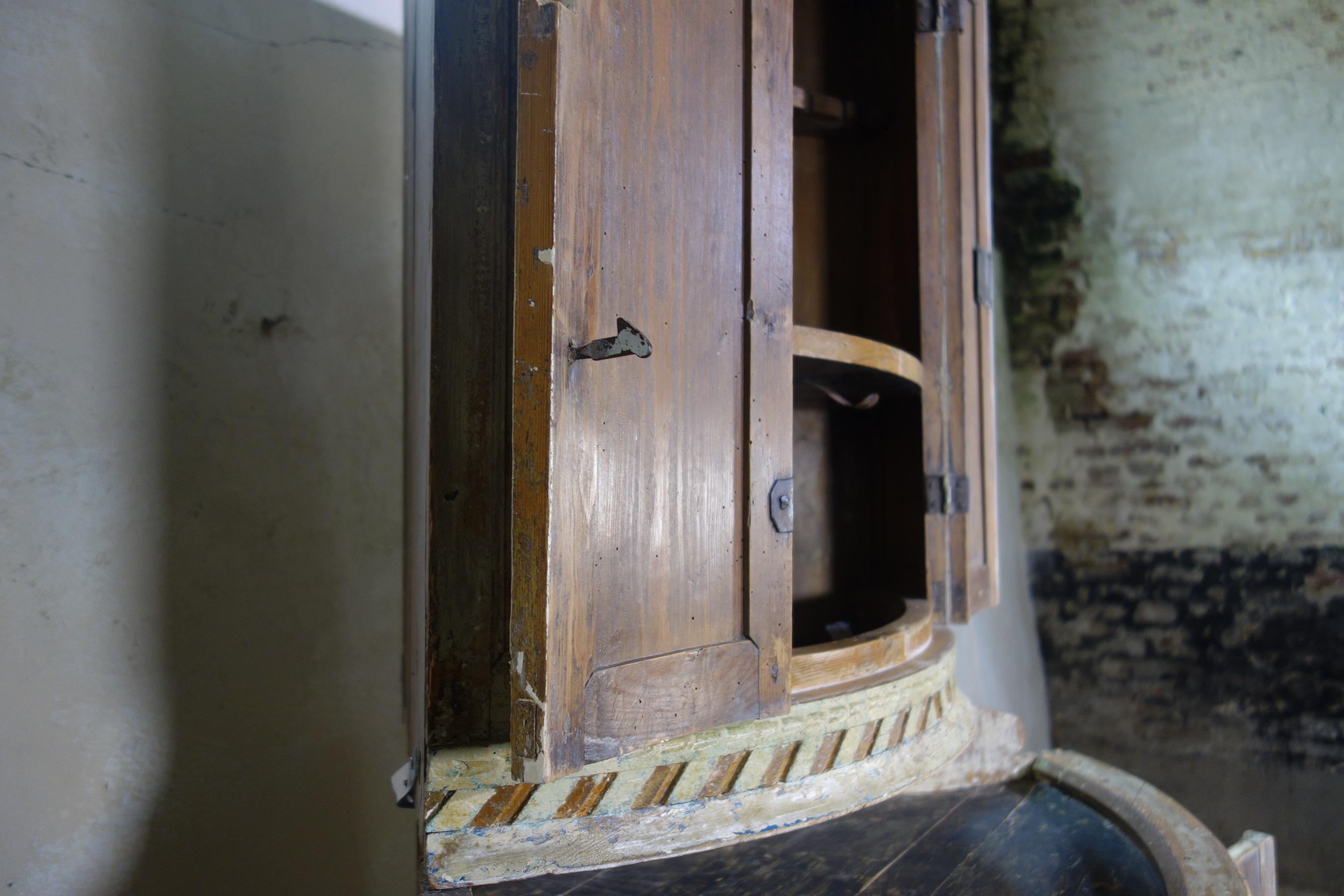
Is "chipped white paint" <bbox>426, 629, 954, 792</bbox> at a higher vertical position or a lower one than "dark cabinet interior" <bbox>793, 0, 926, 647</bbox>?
lower

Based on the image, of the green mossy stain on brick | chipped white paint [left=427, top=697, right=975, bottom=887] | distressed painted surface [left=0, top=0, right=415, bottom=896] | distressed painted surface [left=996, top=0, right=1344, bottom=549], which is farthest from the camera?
the green mossy stain on brick

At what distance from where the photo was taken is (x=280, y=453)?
48.8 inches

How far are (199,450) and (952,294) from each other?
1134mm

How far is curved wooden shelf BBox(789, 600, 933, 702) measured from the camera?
0.84 m

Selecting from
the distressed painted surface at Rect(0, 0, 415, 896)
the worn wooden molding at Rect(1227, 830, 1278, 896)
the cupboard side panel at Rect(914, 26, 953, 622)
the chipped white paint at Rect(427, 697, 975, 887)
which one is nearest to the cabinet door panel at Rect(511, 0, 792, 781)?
the chipped white paint at Rect(427, 697, 975, 887)

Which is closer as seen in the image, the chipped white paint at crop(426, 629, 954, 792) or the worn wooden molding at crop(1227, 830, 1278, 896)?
the chipped white paint at crop(426, 629, 954, 792)

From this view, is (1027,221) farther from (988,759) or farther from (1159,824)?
(1159,824)

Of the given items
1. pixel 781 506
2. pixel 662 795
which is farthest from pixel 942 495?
pixel 662 795

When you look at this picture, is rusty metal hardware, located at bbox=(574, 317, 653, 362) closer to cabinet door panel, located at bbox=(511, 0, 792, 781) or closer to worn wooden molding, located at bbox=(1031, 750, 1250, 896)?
cabinet door panel, located at bbox=(511, 0, 792, 781)

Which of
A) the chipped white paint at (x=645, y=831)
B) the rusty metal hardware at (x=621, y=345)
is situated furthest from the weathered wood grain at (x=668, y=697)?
the rusty metal hardware at (x=621, y=345)

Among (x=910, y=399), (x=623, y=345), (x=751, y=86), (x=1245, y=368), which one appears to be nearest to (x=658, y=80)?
(x=751, y=86)

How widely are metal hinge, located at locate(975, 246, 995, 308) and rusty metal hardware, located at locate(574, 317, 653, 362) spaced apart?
2.87 feet

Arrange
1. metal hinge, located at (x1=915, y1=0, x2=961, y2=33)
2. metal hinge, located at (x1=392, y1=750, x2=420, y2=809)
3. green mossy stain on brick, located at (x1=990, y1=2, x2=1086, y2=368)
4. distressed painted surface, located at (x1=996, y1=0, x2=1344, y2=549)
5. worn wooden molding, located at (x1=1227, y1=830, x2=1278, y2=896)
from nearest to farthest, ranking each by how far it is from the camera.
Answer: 1. metal hinge, located at (x1=392, y1=750, x2=420, y2=809)
2. metal hinge, located at (x1=915, y1=0, x2=961, y2=33)
3. worn wooden molding, located at (x1=1227, y1=830, x2=1278, y2=896)
4. distressed painted surface, located at (x1=996, y1=0, x2=1344, y2=549)
5. green mossy stain on brick, located at (x1=990, y1=2, x2=1086, y2=368)

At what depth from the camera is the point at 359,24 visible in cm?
133
